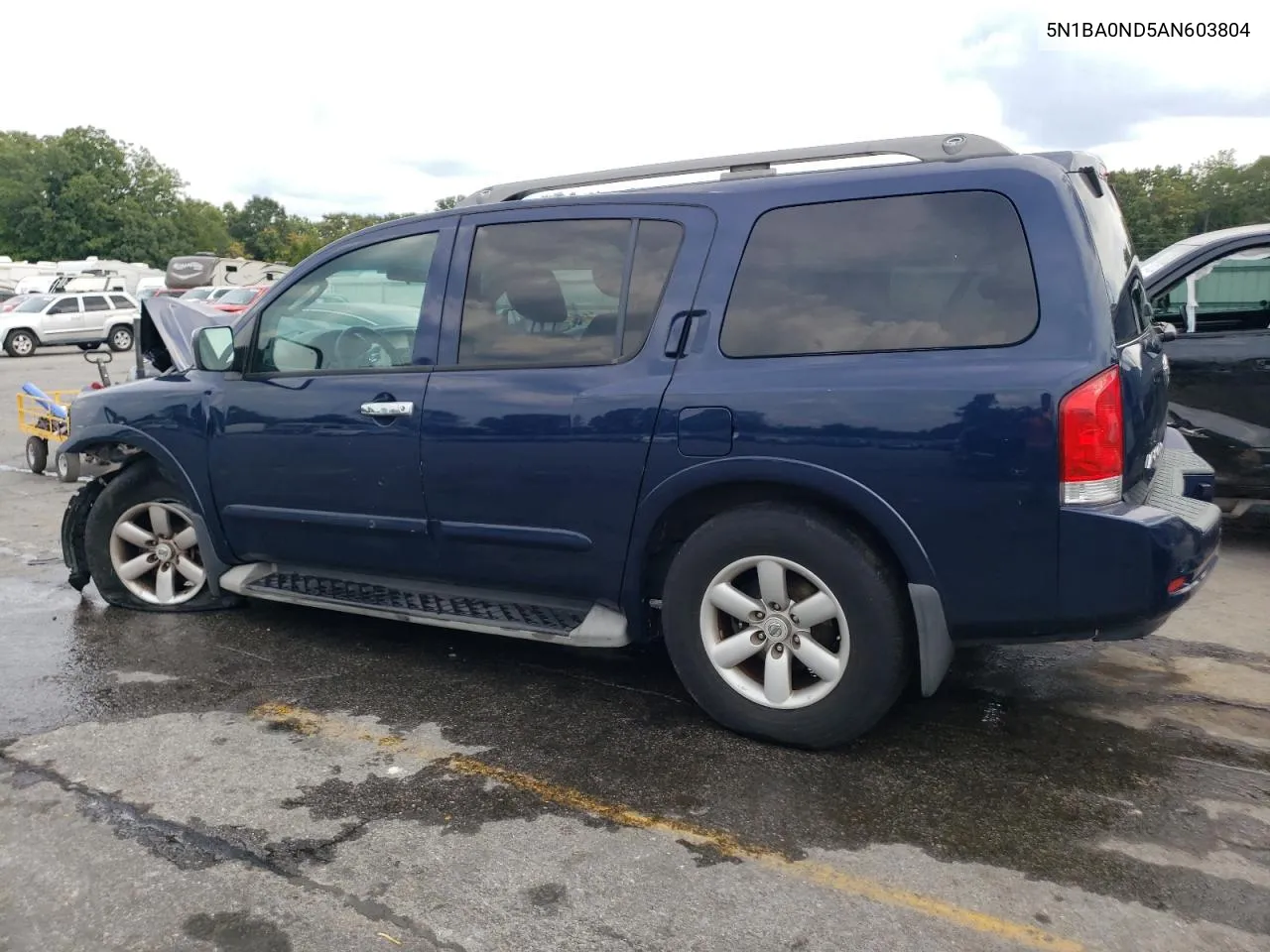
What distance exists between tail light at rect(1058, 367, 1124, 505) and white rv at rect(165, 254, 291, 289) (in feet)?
123

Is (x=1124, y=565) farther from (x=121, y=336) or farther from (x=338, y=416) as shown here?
(x=121, y=336)

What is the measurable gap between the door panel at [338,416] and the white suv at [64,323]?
26.1m

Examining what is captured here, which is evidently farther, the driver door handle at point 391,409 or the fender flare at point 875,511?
the driver door handle at point 391,409

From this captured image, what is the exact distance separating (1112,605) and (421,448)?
2.44 metres

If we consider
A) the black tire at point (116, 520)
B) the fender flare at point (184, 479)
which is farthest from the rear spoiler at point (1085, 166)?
the black tire at point (116, 520)

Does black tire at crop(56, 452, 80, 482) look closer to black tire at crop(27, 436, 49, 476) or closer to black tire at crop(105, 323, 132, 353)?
black tire at crop(27, 436, 49, 476)

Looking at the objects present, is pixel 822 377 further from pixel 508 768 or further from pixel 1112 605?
→ pixel 508 768

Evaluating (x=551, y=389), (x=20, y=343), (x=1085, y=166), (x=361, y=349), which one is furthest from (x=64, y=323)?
(x=1085, y=166)

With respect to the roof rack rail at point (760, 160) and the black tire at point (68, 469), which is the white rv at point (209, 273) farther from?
the roof rack rail at point (760, 160)

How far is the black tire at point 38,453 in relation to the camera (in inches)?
378

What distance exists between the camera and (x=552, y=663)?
4.40 meters

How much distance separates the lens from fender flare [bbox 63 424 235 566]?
4.68m

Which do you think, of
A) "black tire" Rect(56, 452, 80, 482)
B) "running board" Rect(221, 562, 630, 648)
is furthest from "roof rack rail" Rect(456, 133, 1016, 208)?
"black tire" Rect(56, 452, 80, 482)

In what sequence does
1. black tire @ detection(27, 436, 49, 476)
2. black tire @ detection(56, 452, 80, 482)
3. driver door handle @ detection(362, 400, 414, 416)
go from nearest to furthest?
driver door handle @ detection(362, 400, 414, 416), black tire @ detection(56, 452, 80, 482), black tire @ detection(27, 436, 49, 476)
